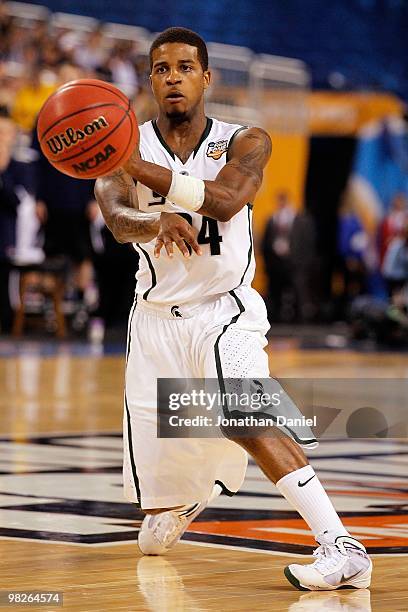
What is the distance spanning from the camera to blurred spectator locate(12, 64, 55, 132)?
20.4 m

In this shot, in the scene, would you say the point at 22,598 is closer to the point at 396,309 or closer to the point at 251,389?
the point at 251,389

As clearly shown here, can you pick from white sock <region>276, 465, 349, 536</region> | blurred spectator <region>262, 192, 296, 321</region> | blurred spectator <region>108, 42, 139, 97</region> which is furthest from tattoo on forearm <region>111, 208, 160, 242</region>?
blurred spectator <region>262, 192, 296, 321</region>

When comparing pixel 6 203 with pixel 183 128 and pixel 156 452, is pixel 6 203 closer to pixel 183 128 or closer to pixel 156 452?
pixel 183 128

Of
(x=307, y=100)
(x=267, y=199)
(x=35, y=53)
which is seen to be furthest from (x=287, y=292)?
(x=35, y=53)

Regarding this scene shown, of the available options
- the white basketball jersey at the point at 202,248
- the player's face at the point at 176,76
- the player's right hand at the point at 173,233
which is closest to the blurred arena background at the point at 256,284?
the white basketball jersey at the point at 202,248

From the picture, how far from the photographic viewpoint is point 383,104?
2706 cm

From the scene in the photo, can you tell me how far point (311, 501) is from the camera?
16.1 ft

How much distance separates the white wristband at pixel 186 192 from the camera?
496cm

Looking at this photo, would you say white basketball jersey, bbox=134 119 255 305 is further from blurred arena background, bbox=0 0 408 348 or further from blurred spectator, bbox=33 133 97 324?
blurred spectator, bbox=33 133 97 324

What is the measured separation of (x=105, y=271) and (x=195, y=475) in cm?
1620

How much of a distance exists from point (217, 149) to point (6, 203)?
1467 cm

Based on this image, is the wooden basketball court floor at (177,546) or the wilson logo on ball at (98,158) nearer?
the wooden basketball court floor at (177,546)

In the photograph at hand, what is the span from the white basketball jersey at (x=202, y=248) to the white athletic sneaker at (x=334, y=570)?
3.65ft

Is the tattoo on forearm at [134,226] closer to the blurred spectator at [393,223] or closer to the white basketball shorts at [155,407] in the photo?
the white basketball shorts at [155,407]
